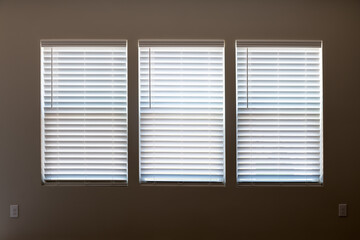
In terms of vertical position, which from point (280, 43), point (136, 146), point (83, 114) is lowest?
point (136, 146)

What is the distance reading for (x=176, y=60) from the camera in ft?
11.0

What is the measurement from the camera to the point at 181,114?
3.37 m

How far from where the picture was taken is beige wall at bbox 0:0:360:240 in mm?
3320

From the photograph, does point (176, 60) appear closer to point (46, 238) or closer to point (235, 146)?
point (235, 146)

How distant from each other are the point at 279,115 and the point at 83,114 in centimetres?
194

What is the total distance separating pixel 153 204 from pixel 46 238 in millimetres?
1111
